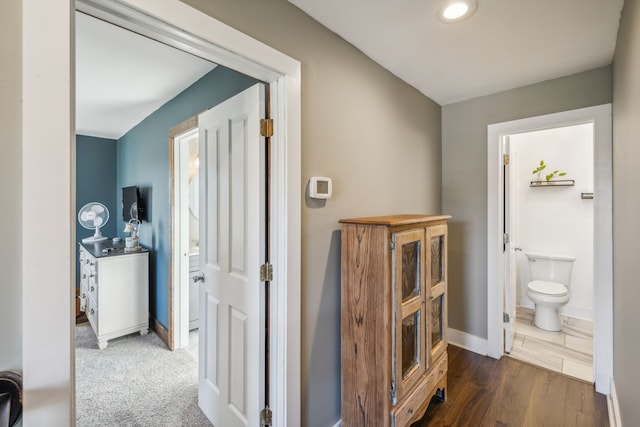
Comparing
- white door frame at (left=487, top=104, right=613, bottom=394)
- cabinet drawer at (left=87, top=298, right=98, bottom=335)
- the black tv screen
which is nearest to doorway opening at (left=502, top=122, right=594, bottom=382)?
white door frame at (left=487, top=104, right=613, bottom=394)

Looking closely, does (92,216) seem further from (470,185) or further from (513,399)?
(513,399)

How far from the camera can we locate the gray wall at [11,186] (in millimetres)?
737

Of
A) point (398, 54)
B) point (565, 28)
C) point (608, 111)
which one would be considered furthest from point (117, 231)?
point (608, 111)

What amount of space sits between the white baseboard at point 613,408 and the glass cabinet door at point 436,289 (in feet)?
3.05

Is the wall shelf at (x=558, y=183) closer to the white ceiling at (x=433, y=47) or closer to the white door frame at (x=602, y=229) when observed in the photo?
the white door frame at (x=602, y=229)

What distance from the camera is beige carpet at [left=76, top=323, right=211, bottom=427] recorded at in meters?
1.89

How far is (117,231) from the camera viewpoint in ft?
14.5

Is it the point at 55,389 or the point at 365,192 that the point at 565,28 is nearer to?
the point at 365,192

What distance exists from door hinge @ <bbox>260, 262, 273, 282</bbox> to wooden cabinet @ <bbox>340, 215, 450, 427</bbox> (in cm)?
43

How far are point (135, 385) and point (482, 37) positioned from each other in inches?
136

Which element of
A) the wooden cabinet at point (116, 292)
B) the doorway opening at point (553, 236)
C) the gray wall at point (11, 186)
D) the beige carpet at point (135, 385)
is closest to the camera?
the gray wall at point (11, 186)

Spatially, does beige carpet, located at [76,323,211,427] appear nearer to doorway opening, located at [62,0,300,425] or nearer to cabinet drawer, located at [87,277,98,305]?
cabinet drawer, located at [87,277,98,305]

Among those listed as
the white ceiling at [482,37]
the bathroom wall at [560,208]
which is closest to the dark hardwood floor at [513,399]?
the bathroom wall at [560,208]

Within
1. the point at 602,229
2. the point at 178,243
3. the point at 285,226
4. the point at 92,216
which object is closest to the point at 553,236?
the point at 602,229
